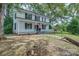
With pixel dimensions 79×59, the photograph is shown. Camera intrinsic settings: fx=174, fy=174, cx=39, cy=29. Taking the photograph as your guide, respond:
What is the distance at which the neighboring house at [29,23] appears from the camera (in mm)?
2484

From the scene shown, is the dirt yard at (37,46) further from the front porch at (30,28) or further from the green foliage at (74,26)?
the green foliage at (74,26)

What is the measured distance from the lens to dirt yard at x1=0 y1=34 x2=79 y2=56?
246 cm

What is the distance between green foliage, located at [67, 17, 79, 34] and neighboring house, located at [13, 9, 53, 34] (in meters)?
0.27

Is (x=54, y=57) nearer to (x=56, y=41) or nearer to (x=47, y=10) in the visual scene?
(x=56, y=41)

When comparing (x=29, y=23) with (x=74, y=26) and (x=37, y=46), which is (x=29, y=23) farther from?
(x=74, y=26)

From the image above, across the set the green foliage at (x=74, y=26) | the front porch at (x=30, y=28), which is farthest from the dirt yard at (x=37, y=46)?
the green foliage at (x=74, y=26)

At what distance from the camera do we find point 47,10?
8.30 ft

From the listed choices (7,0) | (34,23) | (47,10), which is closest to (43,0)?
(47,10)

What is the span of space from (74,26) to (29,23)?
64cm

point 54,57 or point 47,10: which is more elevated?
point 47,10

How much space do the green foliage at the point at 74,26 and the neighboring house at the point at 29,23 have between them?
0.27m

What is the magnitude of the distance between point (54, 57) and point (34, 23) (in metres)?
0.57

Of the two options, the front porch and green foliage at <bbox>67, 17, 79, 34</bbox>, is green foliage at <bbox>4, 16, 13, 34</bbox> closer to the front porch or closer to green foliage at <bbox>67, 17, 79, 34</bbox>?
the front porch

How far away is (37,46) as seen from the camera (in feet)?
8.18
